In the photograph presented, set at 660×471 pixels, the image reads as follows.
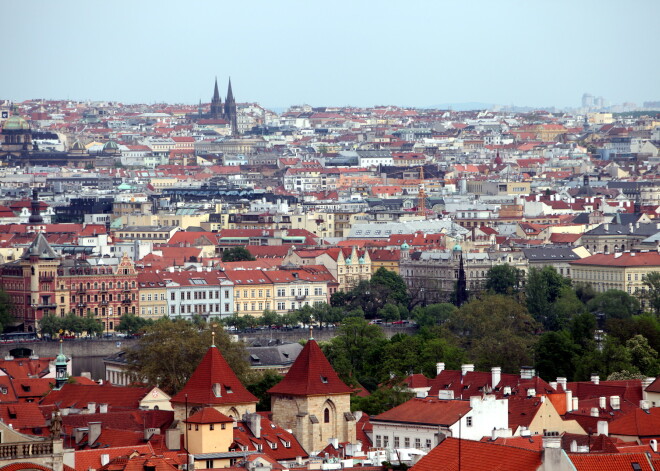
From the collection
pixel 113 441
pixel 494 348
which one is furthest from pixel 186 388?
pixel 494 348

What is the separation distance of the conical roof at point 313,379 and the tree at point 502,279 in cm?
5572

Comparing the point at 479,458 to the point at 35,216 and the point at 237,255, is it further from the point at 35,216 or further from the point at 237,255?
the point at 35,216

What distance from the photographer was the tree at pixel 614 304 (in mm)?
95438

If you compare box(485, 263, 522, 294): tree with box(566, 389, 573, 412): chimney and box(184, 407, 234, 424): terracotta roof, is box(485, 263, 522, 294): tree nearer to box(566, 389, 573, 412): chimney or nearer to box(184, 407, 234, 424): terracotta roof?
box(566, 389, 573, 412): chimney

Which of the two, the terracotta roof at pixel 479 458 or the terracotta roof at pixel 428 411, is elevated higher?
the terracotta roof at pixel 479 458

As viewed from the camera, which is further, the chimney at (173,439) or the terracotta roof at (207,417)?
the terracotta roof at (207,417)

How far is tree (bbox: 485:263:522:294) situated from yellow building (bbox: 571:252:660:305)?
5.01 m

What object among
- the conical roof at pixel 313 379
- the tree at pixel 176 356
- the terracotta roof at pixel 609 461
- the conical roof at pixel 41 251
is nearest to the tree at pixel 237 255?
the conical roof at pixel 41 251

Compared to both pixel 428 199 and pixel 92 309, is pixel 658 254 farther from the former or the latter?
pixel 428 199

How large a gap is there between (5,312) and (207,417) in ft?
194

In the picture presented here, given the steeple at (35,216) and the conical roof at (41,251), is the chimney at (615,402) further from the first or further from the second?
the steeple at (35,216)

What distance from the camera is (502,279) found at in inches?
4154

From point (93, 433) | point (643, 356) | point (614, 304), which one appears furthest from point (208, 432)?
point (614, 304)

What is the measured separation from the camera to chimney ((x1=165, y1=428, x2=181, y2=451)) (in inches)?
1651
